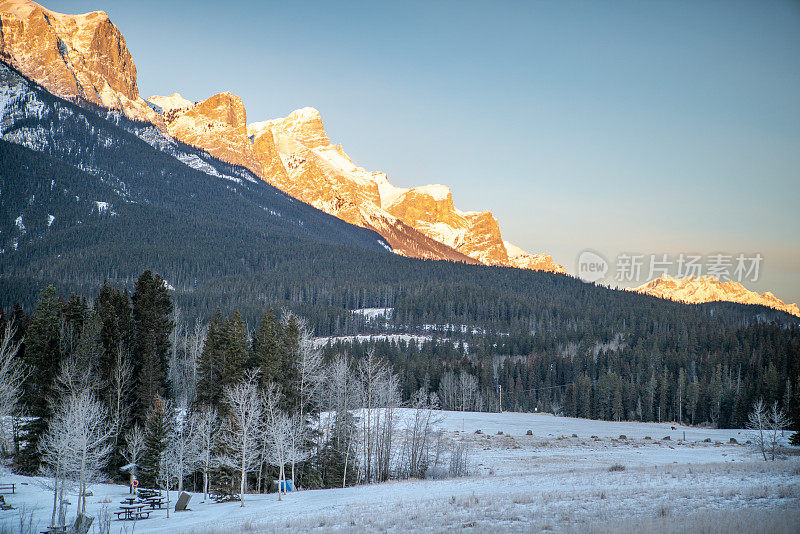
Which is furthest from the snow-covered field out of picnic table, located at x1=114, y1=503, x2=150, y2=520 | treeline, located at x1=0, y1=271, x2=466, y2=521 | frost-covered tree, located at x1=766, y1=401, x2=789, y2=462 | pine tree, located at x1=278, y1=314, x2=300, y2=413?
pine tree, located at x1=278, y1=314, x2=300, y2=413

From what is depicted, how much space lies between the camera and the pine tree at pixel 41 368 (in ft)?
155

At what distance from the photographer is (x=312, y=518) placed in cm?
2816

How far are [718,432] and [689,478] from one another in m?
66.9

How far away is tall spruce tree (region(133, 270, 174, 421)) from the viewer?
→ 5141 centimetres

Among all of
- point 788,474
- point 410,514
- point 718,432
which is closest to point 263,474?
point 410,514

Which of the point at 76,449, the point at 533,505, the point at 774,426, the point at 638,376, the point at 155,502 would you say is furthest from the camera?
the point at 638,376

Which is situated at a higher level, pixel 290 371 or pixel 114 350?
pixel 114 350

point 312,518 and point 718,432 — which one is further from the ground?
point 312,518

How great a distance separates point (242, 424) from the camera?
140ft

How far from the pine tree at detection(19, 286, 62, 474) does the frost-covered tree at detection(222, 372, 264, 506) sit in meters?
13.5

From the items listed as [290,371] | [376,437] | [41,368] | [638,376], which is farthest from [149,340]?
[638,376]

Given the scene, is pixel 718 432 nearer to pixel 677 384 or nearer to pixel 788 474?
pixel 677 384

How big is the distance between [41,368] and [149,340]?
8.61 meters

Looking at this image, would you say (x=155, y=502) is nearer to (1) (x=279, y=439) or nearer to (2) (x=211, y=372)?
(1) (x=279, y=439)
